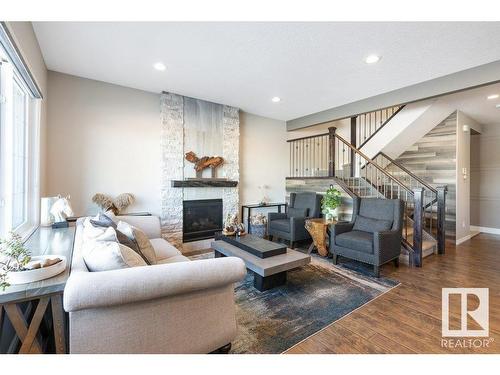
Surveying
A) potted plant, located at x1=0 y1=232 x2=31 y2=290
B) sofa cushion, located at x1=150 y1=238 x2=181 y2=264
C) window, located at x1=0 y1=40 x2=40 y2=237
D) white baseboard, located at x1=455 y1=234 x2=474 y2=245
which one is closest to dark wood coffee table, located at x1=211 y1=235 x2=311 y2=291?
sofa cushion, located at x1=150 y1=238 x2=181 y2=264

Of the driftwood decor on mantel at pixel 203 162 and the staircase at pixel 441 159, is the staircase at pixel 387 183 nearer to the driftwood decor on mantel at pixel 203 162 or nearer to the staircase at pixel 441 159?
the staircase at pixel 441 159

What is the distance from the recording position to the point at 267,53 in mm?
2740

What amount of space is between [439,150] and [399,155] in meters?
0.81

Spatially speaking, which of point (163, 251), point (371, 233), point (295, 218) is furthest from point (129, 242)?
point (371, 233)

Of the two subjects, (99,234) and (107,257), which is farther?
(99,234)

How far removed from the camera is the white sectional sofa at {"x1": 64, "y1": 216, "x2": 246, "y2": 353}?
1.19 meters

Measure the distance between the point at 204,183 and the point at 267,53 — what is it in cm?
254

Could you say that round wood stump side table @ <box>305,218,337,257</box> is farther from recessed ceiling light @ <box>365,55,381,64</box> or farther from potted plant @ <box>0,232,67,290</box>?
potted plant @ <box>0,232,67,290</box>

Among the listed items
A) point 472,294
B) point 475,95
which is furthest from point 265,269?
point 475,95

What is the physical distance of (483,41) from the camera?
2.39m

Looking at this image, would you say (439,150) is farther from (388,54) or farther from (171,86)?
(171,86)

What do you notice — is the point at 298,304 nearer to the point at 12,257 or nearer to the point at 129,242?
the point at 129,242

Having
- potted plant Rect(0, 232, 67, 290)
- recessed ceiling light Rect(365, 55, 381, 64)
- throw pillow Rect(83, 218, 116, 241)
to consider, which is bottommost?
potted plant Rect(0, 232, 67, 290)

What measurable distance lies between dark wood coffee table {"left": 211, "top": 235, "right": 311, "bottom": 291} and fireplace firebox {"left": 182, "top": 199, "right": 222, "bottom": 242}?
65.0 inches
